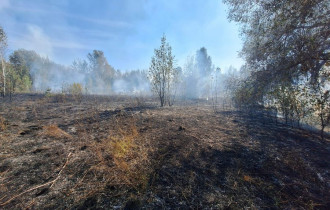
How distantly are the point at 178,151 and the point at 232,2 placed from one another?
19.9 ft

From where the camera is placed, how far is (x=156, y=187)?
6.75ft

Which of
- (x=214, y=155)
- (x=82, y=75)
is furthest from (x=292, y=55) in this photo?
(x=82, y=75)

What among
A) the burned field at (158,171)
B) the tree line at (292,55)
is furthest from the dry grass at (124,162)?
the tree line at (292,55)

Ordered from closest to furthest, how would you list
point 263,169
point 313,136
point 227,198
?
1. point 227,198
2. point 263,169
3. point 313,136

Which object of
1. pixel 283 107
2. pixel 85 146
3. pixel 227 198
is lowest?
pixel 227 198

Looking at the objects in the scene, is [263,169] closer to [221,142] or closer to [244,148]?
[244,148]

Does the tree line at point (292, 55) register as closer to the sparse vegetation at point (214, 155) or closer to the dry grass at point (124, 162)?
the sparse vegetation at point (214, 155)

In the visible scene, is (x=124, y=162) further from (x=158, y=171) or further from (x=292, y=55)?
(x=292, y=55)

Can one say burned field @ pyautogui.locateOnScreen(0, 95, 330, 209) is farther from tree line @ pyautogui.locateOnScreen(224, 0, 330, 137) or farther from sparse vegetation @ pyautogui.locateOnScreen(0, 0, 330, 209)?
tree line @ pyautogui.locateOnScreen(224, 0, 330, 137)

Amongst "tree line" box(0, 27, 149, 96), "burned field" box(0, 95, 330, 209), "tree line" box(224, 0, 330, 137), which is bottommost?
"burned field" box(0, 95, 330, 209)

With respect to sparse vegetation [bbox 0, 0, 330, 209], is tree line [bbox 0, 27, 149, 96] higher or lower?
higher

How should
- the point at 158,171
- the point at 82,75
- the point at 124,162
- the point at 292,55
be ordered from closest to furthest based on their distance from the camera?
the point at 158,171, the point at 124,162, the point at 292,55, the point at 82,75

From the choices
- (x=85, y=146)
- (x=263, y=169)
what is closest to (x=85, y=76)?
(x=85, y=146)

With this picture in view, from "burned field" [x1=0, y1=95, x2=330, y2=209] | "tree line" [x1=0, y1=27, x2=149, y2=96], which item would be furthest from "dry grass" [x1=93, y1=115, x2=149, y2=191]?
"tree line" [x1=0, y1=27, x2=149, y2=96]
